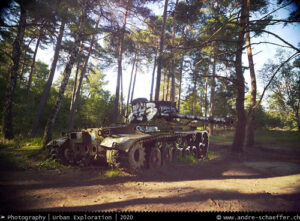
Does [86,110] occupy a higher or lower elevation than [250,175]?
higher

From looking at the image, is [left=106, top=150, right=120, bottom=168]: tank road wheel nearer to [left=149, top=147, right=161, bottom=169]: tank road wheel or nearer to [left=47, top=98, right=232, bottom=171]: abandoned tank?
[left=47, top=98, right=232, bottom=171]: abandoned tank

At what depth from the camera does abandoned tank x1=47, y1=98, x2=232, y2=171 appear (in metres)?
5.45

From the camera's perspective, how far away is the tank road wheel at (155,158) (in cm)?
667

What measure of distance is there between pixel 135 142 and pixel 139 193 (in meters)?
1.83

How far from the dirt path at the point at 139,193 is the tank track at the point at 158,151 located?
0.53 meters

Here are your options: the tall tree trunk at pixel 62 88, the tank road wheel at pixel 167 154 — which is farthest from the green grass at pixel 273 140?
the tall tree trunk at pixel 62 88

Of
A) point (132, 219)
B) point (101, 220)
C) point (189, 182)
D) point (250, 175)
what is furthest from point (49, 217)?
point (250, 175)

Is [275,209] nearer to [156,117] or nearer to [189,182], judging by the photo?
[189,182]

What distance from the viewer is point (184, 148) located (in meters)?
9.14

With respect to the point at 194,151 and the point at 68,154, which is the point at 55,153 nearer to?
the point at 68,154

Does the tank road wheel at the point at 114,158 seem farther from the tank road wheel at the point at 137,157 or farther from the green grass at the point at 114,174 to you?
the green grass at the point at 114,174

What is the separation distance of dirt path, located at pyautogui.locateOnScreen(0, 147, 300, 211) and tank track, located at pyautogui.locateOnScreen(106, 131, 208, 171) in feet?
1.73

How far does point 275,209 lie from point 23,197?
5.12 meters
